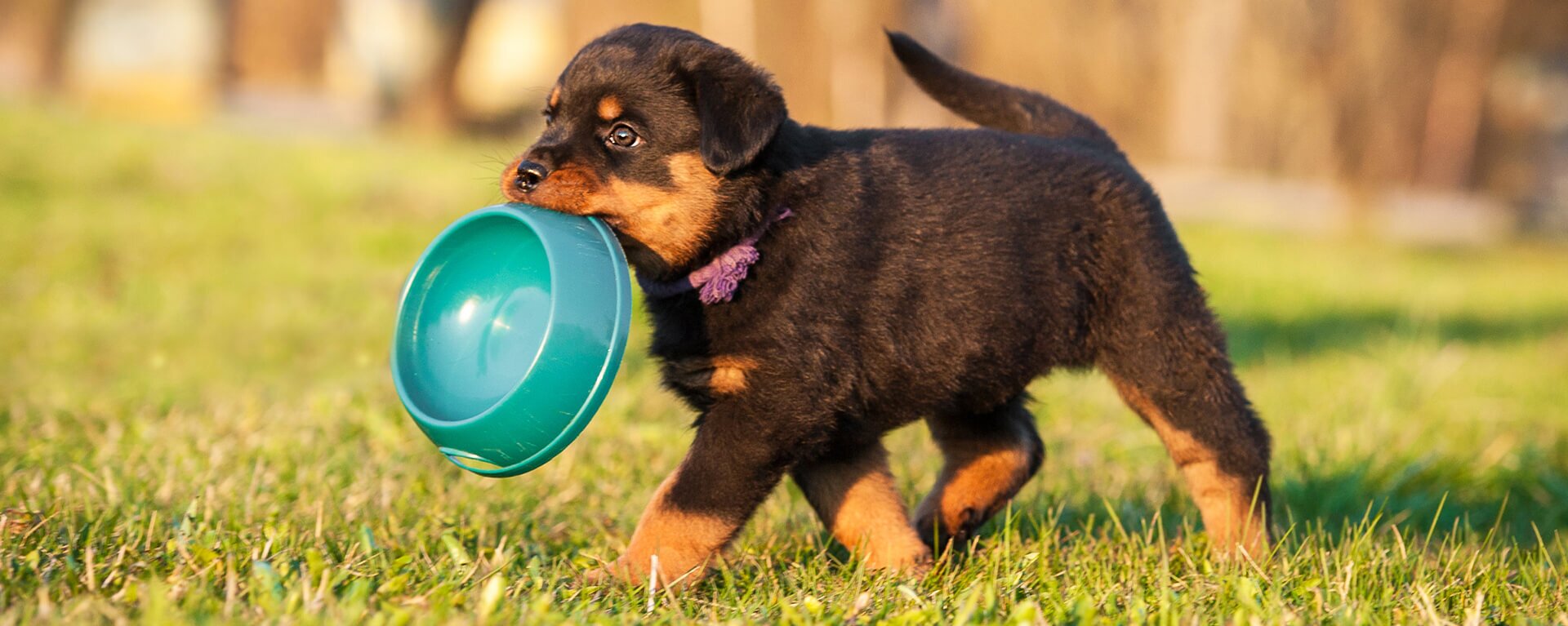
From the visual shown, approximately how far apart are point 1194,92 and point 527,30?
739cm

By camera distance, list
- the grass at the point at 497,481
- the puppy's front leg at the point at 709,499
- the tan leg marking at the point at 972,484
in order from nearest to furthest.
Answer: the grass at the point at 497,481
the puppy's front leg at the point at 709,499
the tan leg marking at the point at 972,484

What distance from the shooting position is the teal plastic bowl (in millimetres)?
2840

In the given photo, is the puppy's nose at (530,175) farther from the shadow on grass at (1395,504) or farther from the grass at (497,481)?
the shadow on grass at (1395,504)

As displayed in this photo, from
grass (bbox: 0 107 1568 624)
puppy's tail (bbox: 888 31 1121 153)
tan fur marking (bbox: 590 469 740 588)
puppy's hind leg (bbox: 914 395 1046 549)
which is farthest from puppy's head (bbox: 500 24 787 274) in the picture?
puppy's hind leg (bbox: 914 395 1046 549)

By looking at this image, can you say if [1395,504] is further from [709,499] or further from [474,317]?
[474,317]

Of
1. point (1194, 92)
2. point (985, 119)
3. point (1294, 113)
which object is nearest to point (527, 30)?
point (1194, 92)

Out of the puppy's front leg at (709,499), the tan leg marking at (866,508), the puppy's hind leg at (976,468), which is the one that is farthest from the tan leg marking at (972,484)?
the puppy's front leg at (709,499)

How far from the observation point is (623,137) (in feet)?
10.1

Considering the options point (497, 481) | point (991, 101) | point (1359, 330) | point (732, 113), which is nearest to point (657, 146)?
point (732, 113)

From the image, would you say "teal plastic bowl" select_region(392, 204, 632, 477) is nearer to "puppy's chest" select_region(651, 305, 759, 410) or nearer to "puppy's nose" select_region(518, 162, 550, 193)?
"puppy's nose" select_region(518, 162, 550, 193)

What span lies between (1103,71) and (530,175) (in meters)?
12.5

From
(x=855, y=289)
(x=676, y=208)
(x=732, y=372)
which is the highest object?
(x=676, y=208)

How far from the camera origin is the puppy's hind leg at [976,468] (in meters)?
3.67

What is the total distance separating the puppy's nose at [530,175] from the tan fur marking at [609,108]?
19cm
